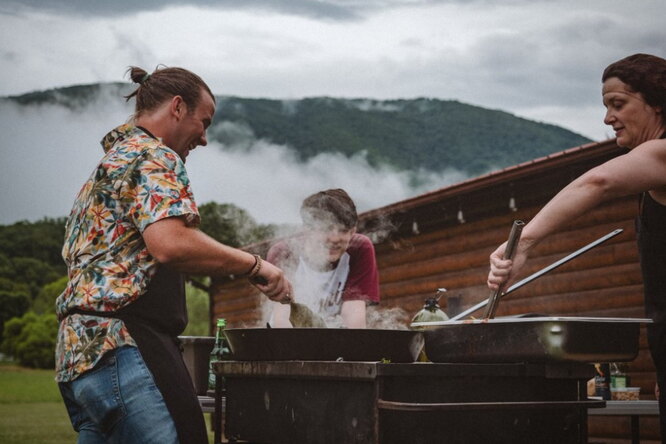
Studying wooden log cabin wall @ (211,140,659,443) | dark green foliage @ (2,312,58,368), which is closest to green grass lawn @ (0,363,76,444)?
wooden log cabin wall @ (211,140,659,443)

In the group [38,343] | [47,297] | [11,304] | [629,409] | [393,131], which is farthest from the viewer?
[393,131]

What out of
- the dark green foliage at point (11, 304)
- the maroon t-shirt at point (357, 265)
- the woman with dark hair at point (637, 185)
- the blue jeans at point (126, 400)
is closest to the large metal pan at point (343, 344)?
the woman with dark hair at point (637, 185)

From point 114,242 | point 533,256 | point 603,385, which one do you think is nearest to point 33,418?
point 533,256

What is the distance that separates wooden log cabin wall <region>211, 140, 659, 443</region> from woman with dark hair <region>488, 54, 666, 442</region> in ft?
18.3

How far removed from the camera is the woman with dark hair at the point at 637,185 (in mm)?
2259

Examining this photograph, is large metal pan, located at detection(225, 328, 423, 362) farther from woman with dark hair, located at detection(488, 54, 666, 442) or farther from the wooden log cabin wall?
the wooden log cabin wall

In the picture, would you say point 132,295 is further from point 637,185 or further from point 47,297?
point 47,297

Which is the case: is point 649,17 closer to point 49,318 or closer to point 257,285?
point 49,318

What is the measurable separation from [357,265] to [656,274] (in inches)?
77.5

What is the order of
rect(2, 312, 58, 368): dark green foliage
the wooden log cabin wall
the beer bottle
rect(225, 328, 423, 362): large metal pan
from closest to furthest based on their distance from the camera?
rect(225, 328, 423, 362): large metal pan
the beer bottle
the wooden log cabin wall
rect(2, 312, 58, 368): dark green foliage

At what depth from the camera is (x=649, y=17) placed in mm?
52125

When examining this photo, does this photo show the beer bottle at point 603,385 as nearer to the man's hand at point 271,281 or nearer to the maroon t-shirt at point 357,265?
the maroon t-shirt at point 357,265

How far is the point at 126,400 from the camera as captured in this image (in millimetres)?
2176

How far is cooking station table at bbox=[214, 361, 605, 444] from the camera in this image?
7.84 feet
